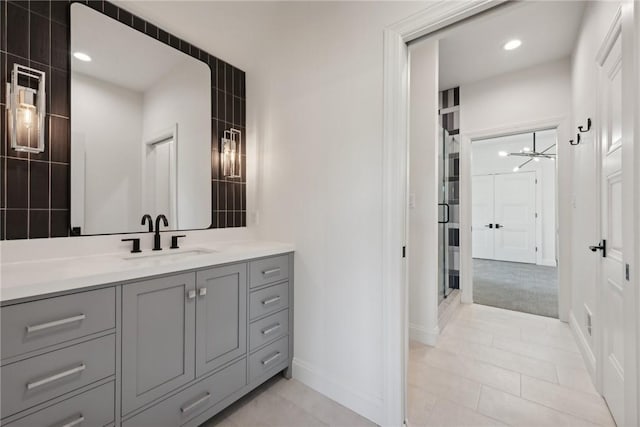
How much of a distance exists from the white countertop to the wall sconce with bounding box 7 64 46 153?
0.57m

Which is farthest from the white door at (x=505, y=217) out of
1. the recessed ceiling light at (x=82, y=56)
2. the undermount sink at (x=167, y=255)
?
the recessed ceiling light at (x=82, y=56)

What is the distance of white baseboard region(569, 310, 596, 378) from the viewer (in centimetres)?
200

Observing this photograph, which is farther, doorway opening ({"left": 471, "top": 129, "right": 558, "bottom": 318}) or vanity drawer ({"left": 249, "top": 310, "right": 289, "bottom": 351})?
doorway opening ({"left": 471, "top": 129, "right": 558, "bottom": 318})

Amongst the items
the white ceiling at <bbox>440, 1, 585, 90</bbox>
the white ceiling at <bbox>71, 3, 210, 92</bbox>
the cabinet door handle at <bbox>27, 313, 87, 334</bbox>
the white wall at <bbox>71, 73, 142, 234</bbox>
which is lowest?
the cabinet door handle at <bbox>27, 313, 87, 334</bbox>

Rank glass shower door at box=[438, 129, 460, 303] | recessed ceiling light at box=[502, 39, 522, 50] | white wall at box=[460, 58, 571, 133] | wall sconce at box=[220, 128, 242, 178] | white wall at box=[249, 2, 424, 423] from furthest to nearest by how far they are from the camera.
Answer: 1. glass shower door at box=[438, 129, 460, 303]
2. white wall at box=[460, 58, 571, 133]
3. recessed ceiling light at box=[502, 39, 522, 50]
4. wall sconce at box=[220, 128, 242, 178]
5. white wall at box=[249, 2, 424, 423]

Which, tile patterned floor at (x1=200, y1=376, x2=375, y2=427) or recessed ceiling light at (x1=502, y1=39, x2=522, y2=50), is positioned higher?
recessed ceiling light at (x1=502, y1=39, x2=522, y2=50)

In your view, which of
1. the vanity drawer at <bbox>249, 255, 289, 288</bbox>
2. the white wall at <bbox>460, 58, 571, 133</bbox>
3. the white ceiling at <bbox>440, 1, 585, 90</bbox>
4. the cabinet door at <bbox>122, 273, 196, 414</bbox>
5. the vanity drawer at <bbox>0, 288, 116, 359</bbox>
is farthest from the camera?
the white wall at <bbox>460, 58, 571, 133</bbox>

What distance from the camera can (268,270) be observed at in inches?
72.6

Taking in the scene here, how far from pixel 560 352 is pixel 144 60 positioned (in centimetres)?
387

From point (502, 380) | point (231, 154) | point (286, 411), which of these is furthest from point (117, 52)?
point (502, 380)

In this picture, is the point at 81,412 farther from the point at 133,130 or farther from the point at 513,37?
the point at 513,37

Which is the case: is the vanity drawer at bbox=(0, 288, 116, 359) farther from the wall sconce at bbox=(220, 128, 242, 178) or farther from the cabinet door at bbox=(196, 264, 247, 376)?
the wall sconce at bbox=(220, 128, 242, 178)

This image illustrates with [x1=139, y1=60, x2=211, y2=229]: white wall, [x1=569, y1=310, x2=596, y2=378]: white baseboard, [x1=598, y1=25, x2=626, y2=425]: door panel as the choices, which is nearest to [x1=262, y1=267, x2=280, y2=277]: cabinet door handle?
[x1=139, y1=60, x2=211, y2=229]: white wall

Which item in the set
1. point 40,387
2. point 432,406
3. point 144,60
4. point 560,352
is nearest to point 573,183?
point 560,352
